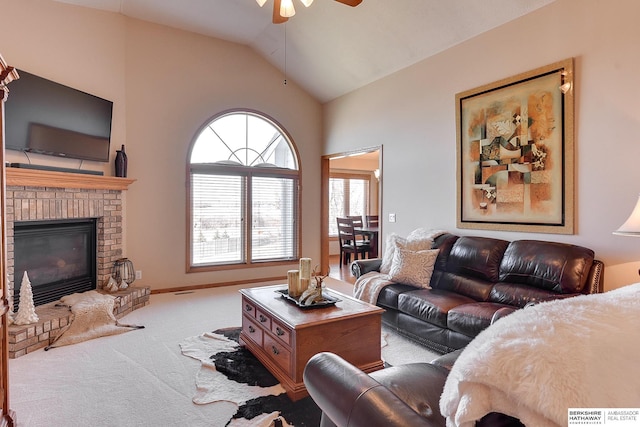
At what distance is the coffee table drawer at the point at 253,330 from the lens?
279 centimetres

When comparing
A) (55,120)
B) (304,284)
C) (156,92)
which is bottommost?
(304,284)

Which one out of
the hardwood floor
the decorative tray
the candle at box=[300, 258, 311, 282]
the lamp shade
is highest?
the lamp shade

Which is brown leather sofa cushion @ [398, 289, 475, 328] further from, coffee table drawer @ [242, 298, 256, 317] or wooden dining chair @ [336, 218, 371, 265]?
wooden dining chair @ [336, 218, 371, 265]

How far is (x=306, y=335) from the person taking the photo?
2.30 metres

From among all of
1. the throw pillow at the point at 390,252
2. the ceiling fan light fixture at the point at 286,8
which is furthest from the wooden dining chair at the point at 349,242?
the ceiling fan light fixture at the point at 286,8

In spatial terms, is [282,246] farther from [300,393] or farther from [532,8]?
[532,8]

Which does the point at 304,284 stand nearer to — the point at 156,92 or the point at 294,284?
the point at 294,284

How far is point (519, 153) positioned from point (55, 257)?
5.08 m

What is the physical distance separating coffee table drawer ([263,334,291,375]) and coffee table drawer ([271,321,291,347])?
0.06m

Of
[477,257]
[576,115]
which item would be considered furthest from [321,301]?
[576,115]

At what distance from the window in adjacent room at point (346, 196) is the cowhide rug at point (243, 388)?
5.87 m

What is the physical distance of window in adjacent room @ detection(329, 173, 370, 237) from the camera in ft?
28.8

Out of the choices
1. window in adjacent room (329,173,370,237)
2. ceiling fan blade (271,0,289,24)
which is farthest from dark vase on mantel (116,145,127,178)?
window in adjacent room (329,173,370,237)

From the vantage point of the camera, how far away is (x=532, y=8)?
10.4 ft
